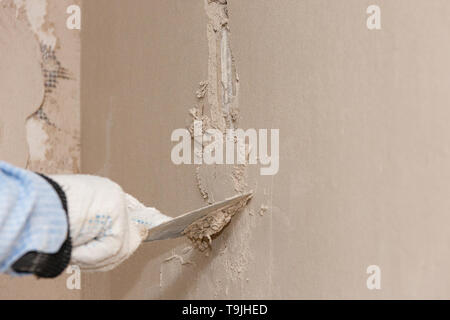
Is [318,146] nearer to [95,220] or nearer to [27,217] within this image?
[95,220]

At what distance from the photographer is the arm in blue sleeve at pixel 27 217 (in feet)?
2.62

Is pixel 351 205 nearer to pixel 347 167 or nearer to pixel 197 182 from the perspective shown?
pixel 347 167

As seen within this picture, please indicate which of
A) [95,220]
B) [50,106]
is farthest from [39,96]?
[95,220]

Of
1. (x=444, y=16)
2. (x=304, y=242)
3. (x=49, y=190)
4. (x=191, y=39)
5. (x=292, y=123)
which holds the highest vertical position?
(x=191, y=39)

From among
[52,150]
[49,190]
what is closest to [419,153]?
[49,190]

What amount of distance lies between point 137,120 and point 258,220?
2.58 feet

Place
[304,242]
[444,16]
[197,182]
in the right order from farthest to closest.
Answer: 1. [197,182]
2. [304,242]
3. [444,16]

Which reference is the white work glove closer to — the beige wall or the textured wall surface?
the beige wall

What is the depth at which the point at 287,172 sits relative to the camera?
1212 millimetres

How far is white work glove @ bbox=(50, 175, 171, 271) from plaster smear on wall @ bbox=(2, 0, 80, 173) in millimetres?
1366

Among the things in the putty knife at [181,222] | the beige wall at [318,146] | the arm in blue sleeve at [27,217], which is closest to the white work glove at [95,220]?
the arm in blue sleeve at [27,217]

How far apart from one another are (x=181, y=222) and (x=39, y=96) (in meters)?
1.27

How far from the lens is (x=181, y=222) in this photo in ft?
4.12

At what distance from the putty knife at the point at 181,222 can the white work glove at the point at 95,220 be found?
0.17 m
